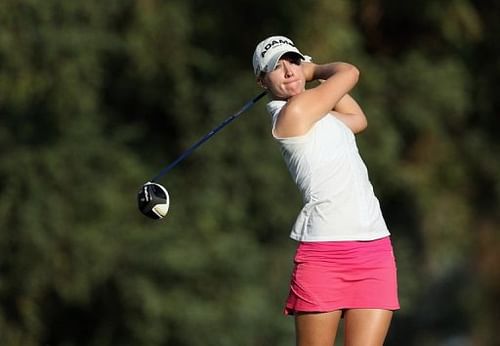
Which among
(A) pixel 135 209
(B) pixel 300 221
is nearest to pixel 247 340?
(A) pixel 135 209

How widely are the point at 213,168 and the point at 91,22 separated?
69.7 inches

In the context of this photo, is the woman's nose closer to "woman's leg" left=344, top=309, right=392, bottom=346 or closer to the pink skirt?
the pink skirt

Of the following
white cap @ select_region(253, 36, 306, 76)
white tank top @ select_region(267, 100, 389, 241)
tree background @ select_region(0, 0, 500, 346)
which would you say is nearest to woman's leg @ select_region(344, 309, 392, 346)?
white tank top @ select_region(267, 100, 389, 241)

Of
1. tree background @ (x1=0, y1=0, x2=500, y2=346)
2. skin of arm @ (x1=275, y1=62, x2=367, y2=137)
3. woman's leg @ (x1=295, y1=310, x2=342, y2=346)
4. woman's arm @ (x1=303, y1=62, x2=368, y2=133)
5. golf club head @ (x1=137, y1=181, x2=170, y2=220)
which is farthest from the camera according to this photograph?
tree background @ (x1=0, y1=0, x2=500, y2=346)

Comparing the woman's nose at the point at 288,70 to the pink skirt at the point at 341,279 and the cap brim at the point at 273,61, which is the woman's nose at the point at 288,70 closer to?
the cap brim at the point at 273,61

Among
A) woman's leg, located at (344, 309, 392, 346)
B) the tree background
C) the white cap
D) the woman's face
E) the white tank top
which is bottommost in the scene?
woman's leg, located at (344, 309, 392, 346)

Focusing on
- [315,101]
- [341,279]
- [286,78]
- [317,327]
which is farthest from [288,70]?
[317,327]

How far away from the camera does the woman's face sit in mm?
5371

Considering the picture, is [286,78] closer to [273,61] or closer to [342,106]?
[273,61]

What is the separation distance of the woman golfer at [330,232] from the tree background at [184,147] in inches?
249

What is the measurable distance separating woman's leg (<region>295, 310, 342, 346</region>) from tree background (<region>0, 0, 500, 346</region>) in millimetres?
6424

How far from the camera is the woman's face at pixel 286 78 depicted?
537cm

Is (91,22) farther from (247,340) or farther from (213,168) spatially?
(247,340)

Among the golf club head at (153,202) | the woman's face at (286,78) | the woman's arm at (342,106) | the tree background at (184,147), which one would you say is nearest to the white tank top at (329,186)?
the woman's face at (286,78)
